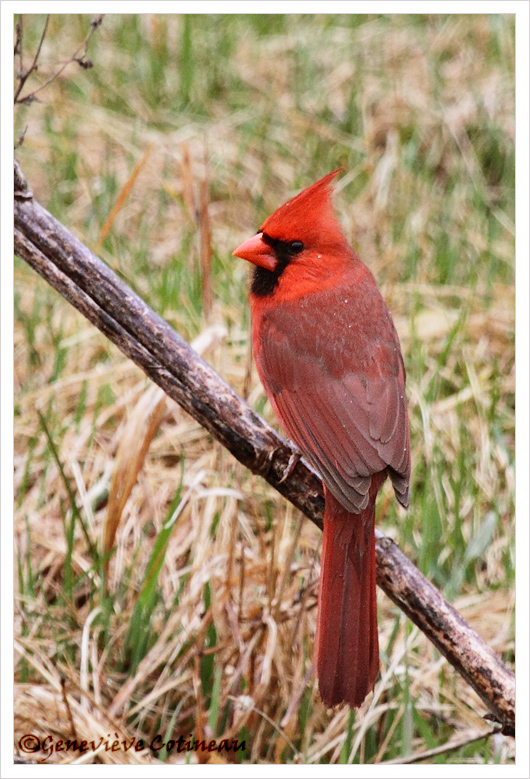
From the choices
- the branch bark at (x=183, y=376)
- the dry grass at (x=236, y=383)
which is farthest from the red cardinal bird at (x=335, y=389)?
the dry grass at (x=236, y=383)

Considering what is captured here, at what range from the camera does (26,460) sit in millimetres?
2590

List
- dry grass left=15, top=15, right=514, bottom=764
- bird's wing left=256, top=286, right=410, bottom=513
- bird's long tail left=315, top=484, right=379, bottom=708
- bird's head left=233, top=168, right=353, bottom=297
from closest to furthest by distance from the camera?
bird's long tail left=315, top=484, right=379, bottom=708 → bird's wing left=256, top=286, right=410, bottom=513 → bird's head left=233, top=168, right=353, bottom=297 → dry grass left=15, top=15, right=514, bottom=764

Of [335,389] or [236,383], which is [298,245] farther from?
[236,383]

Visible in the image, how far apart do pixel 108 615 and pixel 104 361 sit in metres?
0.94

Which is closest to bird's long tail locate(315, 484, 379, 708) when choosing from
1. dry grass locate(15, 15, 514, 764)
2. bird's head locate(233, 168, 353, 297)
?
dry grass locate(15, 15, 514, 764)

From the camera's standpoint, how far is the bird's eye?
214 centimetres

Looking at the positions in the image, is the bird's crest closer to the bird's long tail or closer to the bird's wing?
the bird's wing

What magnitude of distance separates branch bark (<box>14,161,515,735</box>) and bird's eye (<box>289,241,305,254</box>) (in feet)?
1.27

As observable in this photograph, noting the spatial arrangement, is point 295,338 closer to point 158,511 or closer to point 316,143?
point 158,511

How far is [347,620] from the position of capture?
1830 mm

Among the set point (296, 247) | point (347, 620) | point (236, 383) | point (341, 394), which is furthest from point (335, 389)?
point (236, 383)

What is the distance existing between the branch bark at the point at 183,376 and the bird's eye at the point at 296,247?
39cm

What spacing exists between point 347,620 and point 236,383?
1.21 metres

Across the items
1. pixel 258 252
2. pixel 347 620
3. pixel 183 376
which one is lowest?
pixel 347 620
